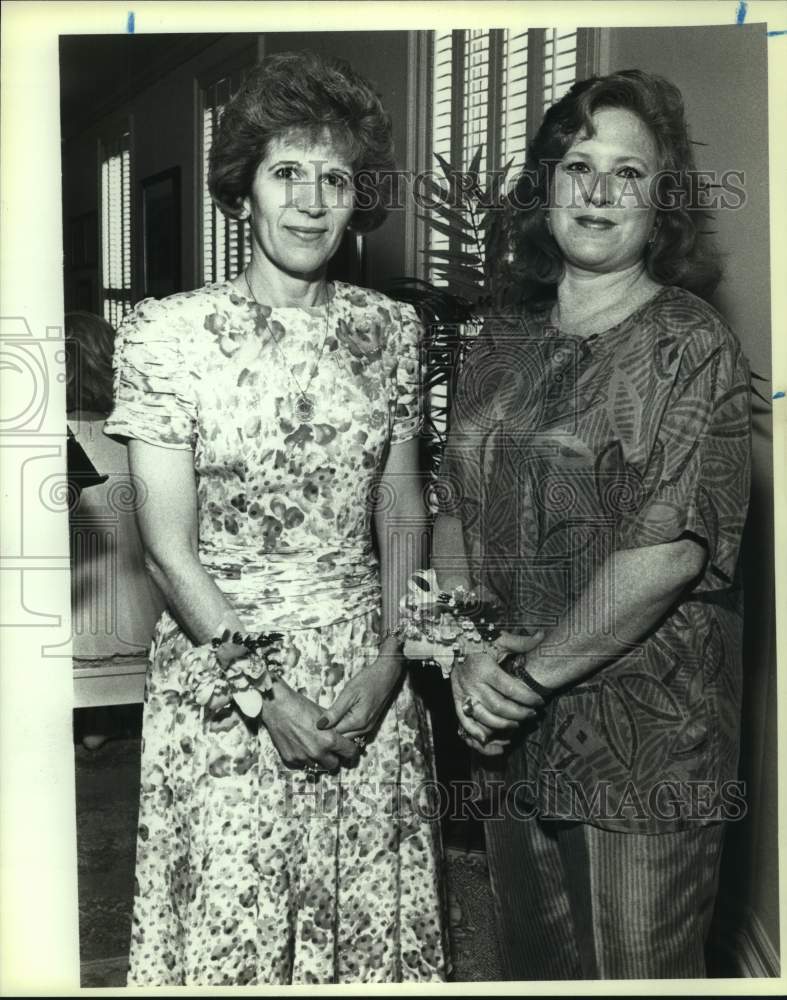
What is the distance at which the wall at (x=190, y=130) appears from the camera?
2.21 m

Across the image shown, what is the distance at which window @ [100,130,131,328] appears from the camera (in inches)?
88.6

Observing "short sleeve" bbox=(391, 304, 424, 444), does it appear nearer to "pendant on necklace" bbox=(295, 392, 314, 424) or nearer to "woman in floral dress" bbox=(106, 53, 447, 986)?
"woman in floral dress" bbox=(106, 53, 447, 986)

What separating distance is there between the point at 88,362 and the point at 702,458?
127 centimetres

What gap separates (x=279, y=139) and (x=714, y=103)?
90 centimetres

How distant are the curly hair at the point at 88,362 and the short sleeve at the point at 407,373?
589 mm

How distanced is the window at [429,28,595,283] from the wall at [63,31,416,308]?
0.27 feet

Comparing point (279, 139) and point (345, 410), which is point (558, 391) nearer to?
point (345, 410)

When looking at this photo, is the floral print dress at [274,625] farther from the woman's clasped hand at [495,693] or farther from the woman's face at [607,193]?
the woman's face at [607,193]

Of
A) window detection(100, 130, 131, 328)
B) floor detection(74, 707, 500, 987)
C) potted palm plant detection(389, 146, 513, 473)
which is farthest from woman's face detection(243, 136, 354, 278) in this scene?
floor detection(74, 707, 500, 987)

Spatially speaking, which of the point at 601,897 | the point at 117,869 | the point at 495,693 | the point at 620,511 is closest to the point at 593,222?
the point at 620,511

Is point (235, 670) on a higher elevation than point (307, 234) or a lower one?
lower

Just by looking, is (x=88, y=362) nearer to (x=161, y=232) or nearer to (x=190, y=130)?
(x=161, y=232)

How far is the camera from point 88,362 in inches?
88.4

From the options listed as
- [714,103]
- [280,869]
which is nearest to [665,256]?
[714,103]
